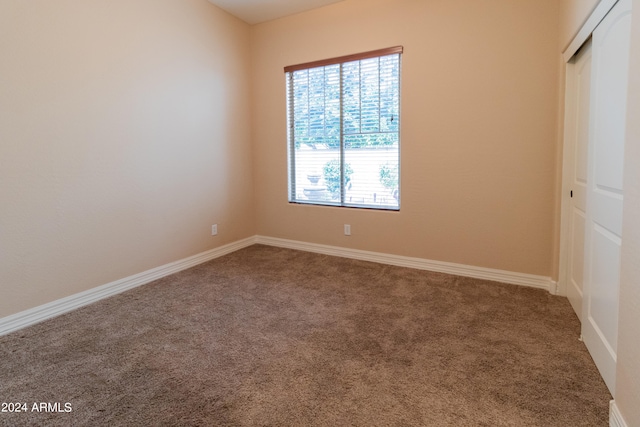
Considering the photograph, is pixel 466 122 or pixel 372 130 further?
pixel 372 130

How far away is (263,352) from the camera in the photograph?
83.0 inches

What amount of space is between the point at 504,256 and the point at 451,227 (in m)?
0.55

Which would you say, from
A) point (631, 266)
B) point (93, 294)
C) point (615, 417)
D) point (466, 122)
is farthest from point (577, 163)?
point (93, 294)

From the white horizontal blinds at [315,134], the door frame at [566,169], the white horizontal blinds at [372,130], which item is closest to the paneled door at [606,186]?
the door frame at [566,169]

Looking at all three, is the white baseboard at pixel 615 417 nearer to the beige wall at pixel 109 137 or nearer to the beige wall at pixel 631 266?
the beige wall at pixel 631 266

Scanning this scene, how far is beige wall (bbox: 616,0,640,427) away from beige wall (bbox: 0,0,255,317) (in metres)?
3.47

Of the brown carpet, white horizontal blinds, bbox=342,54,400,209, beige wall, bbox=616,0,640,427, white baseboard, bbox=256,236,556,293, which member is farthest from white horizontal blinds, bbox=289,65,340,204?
beige wall, bbox=616,0,640,427

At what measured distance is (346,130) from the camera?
4.02m

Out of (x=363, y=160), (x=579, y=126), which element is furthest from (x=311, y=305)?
(x=579, y=126)

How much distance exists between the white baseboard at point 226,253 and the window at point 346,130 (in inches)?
23.1

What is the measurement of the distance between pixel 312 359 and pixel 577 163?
94.6 inches

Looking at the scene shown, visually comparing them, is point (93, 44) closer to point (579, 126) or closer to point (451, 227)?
point (451, 227)

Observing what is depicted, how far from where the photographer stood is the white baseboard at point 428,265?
3160mm

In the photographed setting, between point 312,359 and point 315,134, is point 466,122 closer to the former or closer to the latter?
point 315,134
